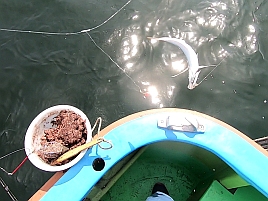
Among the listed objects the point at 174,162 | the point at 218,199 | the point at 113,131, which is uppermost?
the point at 113,131

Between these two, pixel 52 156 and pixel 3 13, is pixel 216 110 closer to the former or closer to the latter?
pixel 52 156

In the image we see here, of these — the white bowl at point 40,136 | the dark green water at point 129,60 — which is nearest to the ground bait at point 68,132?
the white bowl at point 40,136

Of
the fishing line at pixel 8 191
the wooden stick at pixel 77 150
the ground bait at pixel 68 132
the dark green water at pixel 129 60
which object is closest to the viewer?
the wooden stick at pixel 77 150

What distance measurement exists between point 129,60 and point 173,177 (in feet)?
3.32

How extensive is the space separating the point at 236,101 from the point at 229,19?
2.33ft

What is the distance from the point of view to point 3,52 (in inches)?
100.0

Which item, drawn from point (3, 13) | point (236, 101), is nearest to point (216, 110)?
point (236, 101)

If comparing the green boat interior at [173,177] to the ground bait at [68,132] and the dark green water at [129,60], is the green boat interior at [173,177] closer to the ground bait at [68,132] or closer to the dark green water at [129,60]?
the ground bait at [68,132]

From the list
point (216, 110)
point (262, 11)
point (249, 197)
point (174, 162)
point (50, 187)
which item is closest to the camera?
point (50, 187)

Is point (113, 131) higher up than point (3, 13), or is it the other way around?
point (3, 13)

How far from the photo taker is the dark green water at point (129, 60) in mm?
2447

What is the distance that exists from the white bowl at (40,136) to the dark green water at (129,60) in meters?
0.92

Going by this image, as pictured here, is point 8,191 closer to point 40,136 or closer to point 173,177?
point 40,136

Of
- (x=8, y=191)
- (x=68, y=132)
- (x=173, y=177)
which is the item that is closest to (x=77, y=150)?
(x=68, y=132)
